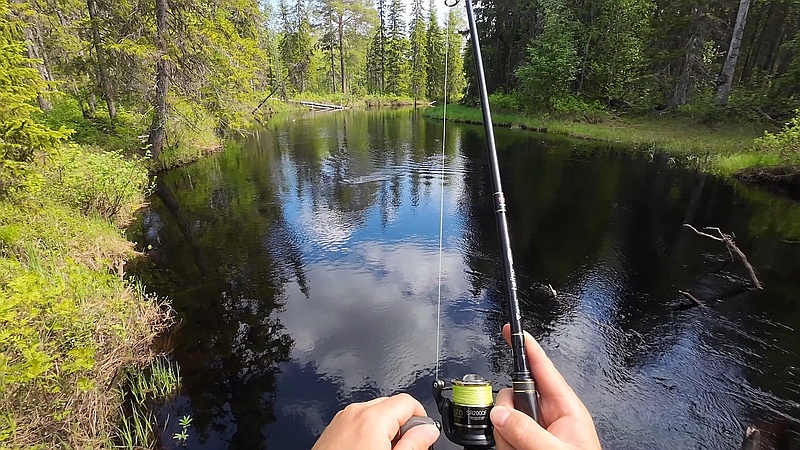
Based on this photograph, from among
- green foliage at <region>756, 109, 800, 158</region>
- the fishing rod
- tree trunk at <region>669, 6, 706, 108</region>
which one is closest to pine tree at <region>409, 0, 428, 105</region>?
tree trunk at <region>669, 6, 706, 108</region>

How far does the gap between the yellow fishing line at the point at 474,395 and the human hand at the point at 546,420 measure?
67 mm

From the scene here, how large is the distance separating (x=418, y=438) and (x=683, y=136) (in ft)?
86.1

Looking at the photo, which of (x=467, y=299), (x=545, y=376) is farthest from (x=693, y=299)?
(x=545, y=376)

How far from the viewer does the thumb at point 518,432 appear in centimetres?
141

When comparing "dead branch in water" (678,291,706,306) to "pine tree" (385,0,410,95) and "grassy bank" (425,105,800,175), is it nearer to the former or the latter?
"grassy bank" (425,105,800,175)

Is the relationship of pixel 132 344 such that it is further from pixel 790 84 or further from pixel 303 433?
pixel 790 84

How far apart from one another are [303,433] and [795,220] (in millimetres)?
13357

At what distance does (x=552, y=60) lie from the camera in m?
33.6

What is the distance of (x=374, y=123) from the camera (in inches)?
1497

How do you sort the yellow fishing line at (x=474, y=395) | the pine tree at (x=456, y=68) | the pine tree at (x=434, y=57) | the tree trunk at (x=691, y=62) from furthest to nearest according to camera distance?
the pine tree at (x=456, y=68)
the pine tree at (x=434, y=57)
the tree trunk at (x=691, y=62)
the yellow fishing line at (x=474, y=395)

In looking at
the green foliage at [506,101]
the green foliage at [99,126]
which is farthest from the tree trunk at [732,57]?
the green foliage at [99,126]

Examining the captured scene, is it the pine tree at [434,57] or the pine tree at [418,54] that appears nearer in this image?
the pine tree at [434,57]

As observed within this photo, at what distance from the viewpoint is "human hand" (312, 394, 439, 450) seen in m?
1.36

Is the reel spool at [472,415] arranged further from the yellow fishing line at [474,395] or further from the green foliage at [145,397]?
the green foliage at [145,397]
